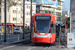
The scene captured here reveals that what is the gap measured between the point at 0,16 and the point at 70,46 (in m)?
61.5

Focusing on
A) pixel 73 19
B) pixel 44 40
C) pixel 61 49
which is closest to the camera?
pixel 61 49

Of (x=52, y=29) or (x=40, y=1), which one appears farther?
(x=40, y=1)

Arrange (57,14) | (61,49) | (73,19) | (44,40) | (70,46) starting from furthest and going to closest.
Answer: (57,14)
(73,19)
(44,40)
(70,46)
(61,49)

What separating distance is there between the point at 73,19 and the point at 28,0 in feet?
195

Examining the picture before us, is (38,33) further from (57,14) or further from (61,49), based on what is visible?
(57,14)

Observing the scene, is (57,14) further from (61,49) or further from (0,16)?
(61,49)

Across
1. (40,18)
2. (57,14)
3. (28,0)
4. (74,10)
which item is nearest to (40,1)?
(28,0)

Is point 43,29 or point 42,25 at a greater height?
point 42,25

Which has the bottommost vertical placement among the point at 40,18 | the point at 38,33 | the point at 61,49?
the point at 61,49

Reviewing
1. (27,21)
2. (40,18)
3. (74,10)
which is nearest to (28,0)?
(27,21)

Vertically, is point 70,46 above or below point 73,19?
below

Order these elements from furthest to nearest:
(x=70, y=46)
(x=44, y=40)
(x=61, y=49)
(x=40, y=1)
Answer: (x=40, y=1) → (x=44, y=40) → (x=70, y=46) → (x=61, y=49)

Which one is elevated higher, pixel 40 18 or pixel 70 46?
pixel 40 18

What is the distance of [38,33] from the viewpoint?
691 inches
